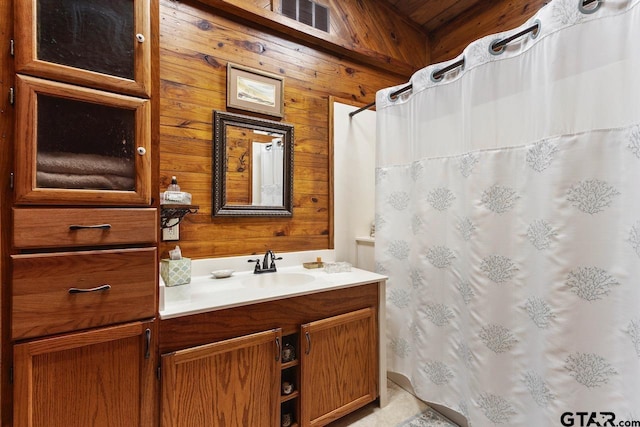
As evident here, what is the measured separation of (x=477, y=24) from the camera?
227 centimetres

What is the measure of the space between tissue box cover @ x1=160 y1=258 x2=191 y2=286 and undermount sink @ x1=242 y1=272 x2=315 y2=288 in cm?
38

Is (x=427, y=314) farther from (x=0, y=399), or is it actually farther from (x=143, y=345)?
(x=0, y=399)

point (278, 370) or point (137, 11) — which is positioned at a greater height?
point (137, 11)

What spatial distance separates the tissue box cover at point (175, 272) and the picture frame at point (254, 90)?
0.96 metres

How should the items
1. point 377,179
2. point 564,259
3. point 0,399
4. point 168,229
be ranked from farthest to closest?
point 377,179 → point 168,229 → point 564,259 → point 0,399

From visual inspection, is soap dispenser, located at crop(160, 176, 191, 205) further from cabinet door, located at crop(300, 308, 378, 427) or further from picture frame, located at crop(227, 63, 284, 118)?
cabinet door, located at crop(300, 308, 378, 427)

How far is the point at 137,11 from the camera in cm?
106

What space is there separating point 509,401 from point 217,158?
76.2 inches

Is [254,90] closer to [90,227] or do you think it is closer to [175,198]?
[175,198]

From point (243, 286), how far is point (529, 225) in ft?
4.66

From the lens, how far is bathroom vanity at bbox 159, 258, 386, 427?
1.16 m

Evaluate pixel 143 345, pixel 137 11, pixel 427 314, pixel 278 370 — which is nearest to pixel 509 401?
pixel 427 314

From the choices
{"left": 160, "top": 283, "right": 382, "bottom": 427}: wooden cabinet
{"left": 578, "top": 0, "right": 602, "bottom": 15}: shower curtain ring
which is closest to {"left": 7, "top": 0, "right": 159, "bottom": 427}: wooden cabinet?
{"left": 160, "top": 283, "right": 382, "bottom": 427}: wooden cabinet

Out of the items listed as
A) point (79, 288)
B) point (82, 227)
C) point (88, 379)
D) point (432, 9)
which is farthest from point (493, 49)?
point (88, 379)
